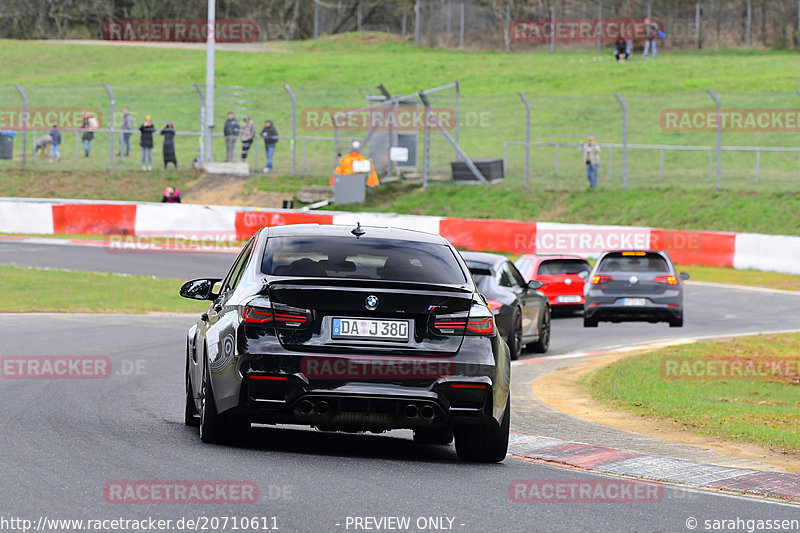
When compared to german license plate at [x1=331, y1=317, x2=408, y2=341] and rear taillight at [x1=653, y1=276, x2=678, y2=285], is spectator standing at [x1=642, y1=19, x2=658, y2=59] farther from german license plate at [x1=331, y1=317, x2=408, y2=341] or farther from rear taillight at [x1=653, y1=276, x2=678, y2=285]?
german license plate at [x1=331, y1=317, x2=408, y2=341]

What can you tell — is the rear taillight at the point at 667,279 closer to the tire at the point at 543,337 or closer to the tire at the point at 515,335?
the tire at the point at 543,337

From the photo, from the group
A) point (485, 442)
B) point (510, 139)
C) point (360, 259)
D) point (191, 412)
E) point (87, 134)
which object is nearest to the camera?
point (485, 442)

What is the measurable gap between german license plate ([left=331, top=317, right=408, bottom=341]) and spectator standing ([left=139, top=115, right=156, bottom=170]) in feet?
110

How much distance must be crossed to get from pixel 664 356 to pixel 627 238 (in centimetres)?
1458

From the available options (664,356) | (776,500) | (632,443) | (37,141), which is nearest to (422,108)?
(37,141)

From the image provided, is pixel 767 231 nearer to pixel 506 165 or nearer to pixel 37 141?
pixel 506 165

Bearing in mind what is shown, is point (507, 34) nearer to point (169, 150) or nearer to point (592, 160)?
point (169, 150)

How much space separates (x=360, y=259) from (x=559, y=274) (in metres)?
15.6

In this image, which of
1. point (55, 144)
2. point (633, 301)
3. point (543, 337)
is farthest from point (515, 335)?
point (55, 144)

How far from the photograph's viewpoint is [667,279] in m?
21.2

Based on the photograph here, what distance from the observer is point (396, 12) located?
3260 inches

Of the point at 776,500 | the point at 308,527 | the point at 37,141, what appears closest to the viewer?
the point at 308,527

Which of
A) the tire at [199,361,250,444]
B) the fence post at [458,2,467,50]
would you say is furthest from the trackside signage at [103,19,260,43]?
the tire at [199,361,250,444]

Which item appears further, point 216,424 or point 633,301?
point 633,301
